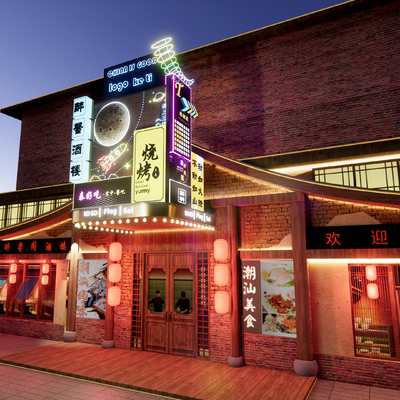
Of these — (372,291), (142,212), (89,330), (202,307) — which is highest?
(142,212)

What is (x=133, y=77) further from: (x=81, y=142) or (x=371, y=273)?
(x=371, y=273)

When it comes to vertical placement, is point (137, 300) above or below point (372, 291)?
below

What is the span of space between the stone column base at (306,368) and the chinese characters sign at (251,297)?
131 cm

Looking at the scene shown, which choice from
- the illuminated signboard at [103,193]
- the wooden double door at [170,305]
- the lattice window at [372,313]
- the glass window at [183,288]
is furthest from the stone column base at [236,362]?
the illuminated signboard at [103,193]

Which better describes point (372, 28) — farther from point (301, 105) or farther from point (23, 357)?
point (23, 357)

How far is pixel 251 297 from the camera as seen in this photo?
9.30 metres

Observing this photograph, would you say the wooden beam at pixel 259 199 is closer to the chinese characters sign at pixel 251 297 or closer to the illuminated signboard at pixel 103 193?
the chinese characters sign at pixel 251 297

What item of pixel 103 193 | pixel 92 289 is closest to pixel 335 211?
pixel 103 193

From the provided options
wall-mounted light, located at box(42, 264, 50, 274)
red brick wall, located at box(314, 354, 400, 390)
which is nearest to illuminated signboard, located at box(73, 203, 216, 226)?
red brick wall, located at box(314, 354, 400, 390)

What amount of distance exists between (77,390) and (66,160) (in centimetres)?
1252

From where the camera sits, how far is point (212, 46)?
46.0 ft

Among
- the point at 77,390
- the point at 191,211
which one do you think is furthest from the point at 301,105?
the point at 77,390

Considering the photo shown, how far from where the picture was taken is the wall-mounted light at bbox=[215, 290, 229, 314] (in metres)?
9.02

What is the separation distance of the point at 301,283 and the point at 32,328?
10.8 m
